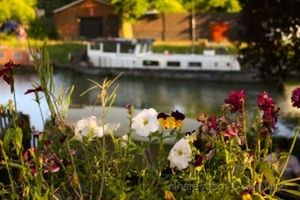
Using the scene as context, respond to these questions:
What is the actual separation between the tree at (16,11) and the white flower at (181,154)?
56.0ft

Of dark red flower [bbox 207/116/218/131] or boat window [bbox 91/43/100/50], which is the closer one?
dark red flower [bbox 207/116/218/131]

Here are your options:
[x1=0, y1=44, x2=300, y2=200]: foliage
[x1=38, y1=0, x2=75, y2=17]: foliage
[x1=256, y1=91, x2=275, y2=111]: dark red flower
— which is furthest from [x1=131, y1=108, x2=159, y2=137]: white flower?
[x1=38, y1=0, x2=75, y2=17]: foliage

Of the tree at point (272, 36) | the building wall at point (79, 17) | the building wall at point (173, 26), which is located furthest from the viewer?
the building wall at point (79, 17)

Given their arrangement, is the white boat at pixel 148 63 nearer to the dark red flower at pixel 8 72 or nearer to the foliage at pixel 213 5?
→ the foliage at pixel 213 5

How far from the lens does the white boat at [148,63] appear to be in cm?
1442

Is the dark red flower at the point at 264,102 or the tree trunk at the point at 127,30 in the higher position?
the tree trunk at the point at 127,30

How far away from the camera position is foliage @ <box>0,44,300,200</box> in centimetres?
118

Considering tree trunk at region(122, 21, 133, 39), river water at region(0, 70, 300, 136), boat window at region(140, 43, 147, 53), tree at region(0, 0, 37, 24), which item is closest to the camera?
river water at region(0, 70, 300, 136)

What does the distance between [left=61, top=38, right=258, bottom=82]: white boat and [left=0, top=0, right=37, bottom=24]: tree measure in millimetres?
2886

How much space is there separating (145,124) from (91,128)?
12 cm

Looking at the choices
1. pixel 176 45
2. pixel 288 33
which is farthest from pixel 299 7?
pixel 176 45

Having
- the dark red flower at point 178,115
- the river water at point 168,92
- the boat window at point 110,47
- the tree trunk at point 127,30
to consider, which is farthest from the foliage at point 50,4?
the dark red flower at point 178,115

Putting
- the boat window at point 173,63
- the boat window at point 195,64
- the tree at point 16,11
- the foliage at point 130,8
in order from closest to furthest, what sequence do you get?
the boat window at point 195,64 → the boat window at point 173,63 → the tree at point 16,11 → the foliage at point 130,8

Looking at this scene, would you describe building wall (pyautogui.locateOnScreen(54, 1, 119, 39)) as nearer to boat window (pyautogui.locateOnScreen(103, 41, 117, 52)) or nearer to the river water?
boat window (pyautogui.locateOnScreen(103, 41, 117, 52))
